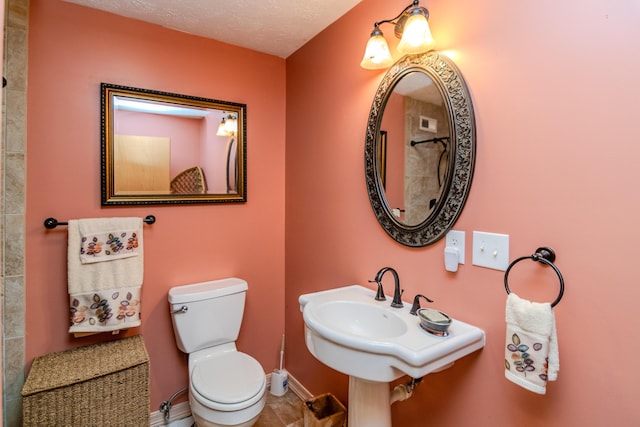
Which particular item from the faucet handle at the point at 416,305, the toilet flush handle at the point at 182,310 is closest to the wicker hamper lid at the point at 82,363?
the toilet flush handle at the point at 182,310

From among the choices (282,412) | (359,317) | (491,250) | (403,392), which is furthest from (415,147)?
(282,412)

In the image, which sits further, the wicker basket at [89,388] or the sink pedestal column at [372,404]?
the wicker basket at [89,388]

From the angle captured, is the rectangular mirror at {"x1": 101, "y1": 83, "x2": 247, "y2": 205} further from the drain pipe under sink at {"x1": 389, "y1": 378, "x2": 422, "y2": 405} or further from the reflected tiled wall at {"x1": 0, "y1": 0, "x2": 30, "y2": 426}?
the drain pipe under sink at {"x1": 389, "y1": 378, "x2": 422, "y2": 405}

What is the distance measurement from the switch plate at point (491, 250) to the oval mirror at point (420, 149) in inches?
5.0

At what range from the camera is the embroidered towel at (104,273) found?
1657 millimetres

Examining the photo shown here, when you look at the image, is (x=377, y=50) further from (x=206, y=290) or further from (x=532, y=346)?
(x=206, y=290)

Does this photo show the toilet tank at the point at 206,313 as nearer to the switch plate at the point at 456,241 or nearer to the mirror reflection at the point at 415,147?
the mirror reflection at the point at 415,147

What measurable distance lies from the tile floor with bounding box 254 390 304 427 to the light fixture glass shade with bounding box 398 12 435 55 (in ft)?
6.78

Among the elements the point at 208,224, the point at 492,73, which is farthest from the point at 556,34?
the point at 208,224

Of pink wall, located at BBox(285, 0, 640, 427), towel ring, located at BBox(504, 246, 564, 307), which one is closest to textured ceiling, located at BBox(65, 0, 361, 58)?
pink wall, located at BBox(285, 0, 640, 427)

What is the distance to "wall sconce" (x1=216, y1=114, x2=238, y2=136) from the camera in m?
2.12

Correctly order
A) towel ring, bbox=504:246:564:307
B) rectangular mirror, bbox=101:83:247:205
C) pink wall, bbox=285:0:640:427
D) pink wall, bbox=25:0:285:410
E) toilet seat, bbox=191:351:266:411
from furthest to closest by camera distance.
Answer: rectangular mirror, bbox=101:83:247:205
pink wall, bbox=25:0:285:410
toilet seat, bbox=191:351:266:411
towel ring, bbox=504:246:564:307
pink wall, bbox=285:0:640:427

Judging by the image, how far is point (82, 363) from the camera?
1.58 m

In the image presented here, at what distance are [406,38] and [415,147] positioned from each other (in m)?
0.43
